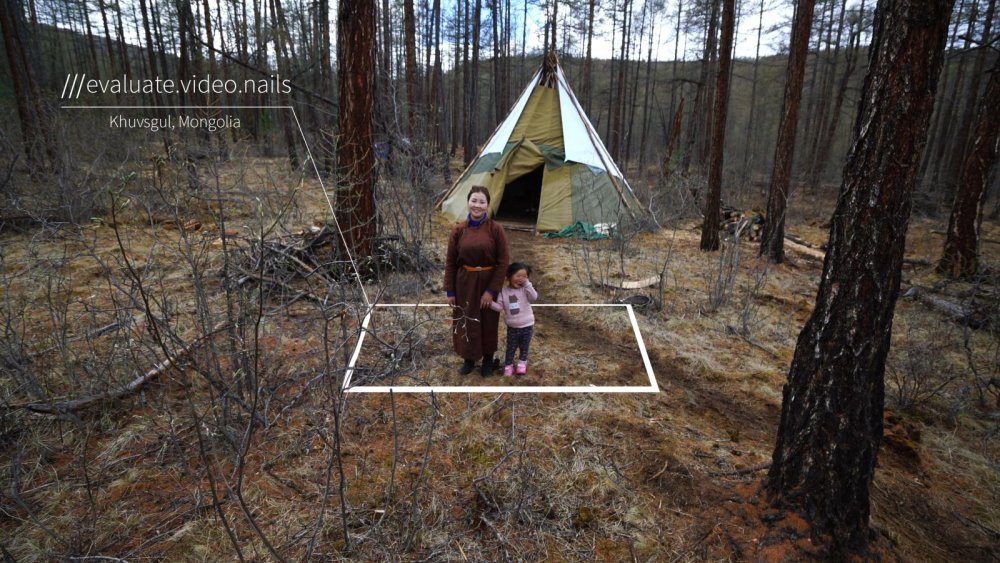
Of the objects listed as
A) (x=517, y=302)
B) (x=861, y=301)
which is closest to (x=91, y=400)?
(x=517, y=302)

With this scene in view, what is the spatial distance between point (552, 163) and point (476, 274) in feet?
19.8

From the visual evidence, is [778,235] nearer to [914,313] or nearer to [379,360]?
[914,313]

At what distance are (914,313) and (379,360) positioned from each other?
585 cm

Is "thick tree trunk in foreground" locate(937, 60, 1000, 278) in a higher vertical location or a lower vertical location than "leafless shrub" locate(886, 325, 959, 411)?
higher

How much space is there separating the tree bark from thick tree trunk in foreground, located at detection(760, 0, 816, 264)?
0.76 metres

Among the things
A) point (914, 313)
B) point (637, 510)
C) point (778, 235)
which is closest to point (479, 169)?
point (778, 235)

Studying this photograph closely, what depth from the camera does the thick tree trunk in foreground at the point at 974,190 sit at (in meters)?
5.83

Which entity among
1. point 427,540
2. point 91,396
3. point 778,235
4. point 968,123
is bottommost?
point 427,540

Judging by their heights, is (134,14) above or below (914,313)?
above

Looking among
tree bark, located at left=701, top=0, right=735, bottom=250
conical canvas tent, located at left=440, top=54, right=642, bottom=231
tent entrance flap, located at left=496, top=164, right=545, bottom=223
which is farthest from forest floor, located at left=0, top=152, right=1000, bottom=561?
tent entrance flap, located at left=496, top=164, right=545, bottom=223

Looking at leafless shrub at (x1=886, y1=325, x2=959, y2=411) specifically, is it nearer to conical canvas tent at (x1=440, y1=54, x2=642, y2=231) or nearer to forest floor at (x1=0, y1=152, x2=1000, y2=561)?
forest floor at (x1=0, y1=152, x2=1000, y2=561)

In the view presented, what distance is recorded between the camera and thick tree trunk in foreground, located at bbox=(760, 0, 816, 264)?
5977mm

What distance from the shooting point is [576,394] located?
10.3 ft

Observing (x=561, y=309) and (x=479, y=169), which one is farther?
(x=479, y=169)
